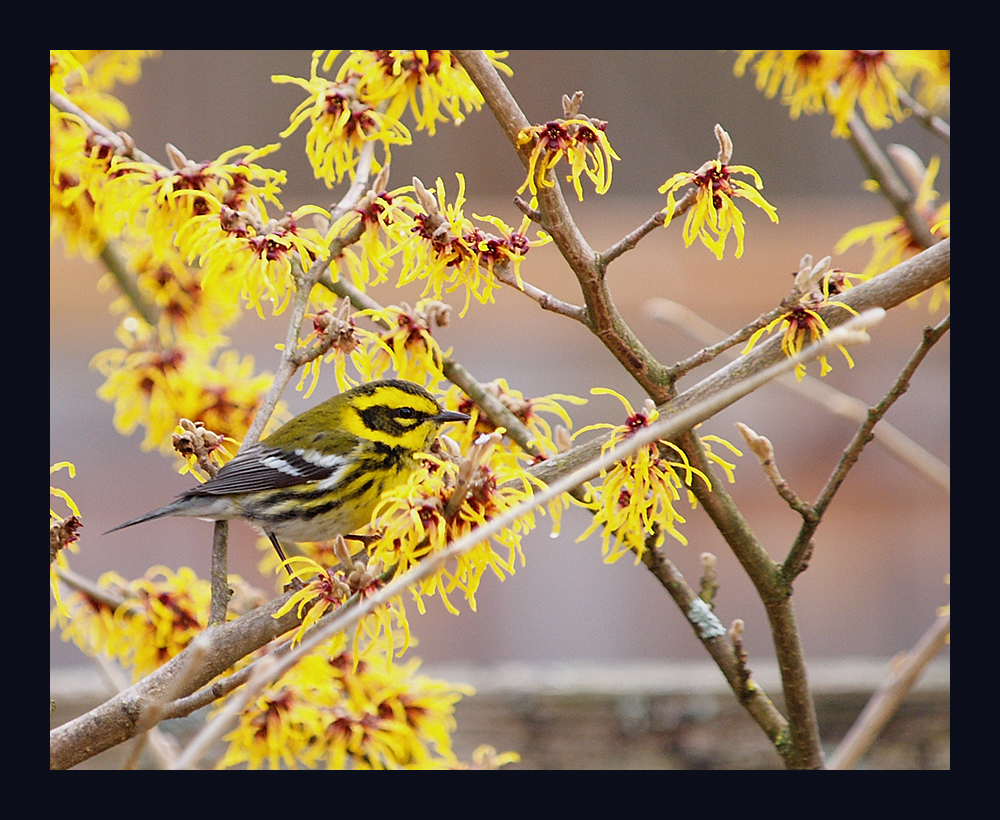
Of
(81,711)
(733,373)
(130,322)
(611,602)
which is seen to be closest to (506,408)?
(733,373)

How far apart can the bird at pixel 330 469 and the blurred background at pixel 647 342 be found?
4.67 feet

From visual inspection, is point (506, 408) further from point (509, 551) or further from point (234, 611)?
point (234, 611)

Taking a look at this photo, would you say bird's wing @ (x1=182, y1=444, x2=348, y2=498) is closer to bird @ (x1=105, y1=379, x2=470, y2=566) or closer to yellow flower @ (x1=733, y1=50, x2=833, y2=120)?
bird @ (x1=105, y1=379, x2=470, y2=566)

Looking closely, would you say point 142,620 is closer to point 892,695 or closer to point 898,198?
point 892,695

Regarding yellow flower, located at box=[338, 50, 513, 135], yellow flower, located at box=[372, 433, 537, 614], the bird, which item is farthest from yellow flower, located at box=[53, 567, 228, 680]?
yellow flower, located at box=[338, 50, 513, 135]

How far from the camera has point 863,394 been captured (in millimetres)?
3334

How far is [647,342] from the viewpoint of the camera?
146 inches

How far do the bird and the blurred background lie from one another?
4.67 feet

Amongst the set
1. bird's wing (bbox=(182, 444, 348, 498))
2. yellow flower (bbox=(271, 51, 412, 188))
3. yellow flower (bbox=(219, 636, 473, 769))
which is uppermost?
yellow flower (bbox=(271, 51, 412, 188))

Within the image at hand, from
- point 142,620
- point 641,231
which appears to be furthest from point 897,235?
point 142,620

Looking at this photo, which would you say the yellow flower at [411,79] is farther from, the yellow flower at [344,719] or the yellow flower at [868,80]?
the yellow flower at [344,719]

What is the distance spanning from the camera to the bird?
1251mm

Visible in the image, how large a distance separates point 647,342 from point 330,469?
97.8 inches
